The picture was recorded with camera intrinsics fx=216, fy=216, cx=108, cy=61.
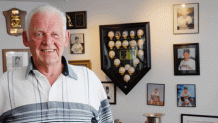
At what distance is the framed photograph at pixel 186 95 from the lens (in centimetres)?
294

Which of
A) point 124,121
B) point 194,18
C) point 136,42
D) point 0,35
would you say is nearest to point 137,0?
point 136,42

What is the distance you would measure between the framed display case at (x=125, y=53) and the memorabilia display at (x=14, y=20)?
50.6 inches

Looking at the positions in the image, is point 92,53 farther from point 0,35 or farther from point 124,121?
point 0,35

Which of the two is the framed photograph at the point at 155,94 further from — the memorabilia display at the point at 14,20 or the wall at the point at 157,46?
the memorabilia display at the point at 14,20

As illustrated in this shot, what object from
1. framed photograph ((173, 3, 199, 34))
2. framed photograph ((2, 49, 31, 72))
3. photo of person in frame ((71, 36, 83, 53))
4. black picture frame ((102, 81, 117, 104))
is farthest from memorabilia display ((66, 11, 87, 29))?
framed photograph ((173, 3, 199, 34))

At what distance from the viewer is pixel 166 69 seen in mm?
3035

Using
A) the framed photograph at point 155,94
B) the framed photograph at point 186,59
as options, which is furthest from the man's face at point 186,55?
the framed photograph at point 155,94

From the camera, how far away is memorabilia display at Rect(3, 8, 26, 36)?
3316mm

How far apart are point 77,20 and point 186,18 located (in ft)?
5.31

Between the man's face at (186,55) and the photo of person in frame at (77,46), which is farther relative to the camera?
the photo of person in frame at (77,46)

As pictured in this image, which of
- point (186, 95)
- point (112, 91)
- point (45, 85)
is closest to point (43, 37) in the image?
point (45, 85)

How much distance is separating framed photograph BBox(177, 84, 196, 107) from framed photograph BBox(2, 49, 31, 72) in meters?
2.36

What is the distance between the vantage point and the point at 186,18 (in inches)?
116

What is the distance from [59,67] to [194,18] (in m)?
2.34
